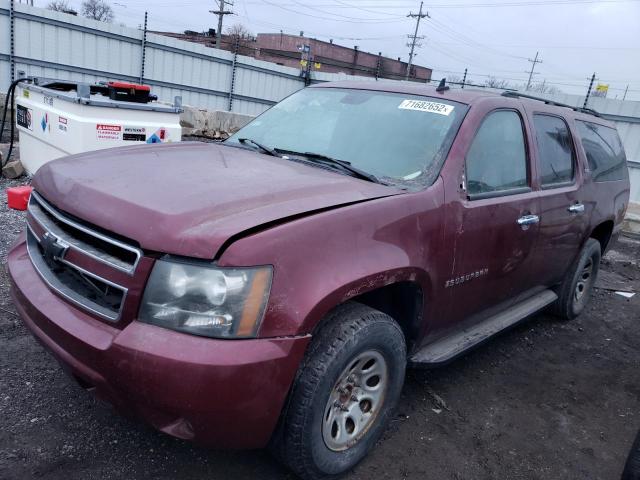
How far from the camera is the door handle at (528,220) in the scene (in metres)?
3.19

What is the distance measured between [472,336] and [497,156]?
3.66ft

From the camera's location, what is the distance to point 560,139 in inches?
154

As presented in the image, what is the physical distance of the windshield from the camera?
2809 millimetres

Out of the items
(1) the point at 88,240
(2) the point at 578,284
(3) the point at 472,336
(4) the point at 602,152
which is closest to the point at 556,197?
(3) the point at 472,336

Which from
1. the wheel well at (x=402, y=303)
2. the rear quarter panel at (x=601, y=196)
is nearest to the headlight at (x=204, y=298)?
the wheel well at (x=402, y=303)

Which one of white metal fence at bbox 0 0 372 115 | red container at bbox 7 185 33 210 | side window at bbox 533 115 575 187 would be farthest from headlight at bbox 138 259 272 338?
white metal fence at bbox 0 0 372 115

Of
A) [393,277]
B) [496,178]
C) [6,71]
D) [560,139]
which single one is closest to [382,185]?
[393,277]

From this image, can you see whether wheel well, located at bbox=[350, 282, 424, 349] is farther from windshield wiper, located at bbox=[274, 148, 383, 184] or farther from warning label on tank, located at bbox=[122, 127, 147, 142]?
warning label on tank, located at bbox=[122, 127, 147, 142]

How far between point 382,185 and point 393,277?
509 millimetres

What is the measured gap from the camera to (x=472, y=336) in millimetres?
3170

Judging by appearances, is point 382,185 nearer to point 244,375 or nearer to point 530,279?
point 244,375

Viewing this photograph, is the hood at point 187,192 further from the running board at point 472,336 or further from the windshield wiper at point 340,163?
the running board at point 472,336

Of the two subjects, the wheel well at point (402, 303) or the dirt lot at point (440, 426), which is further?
the wheel well at point (402, 303)

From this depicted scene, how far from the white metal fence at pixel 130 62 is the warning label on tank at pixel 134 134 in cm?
876
